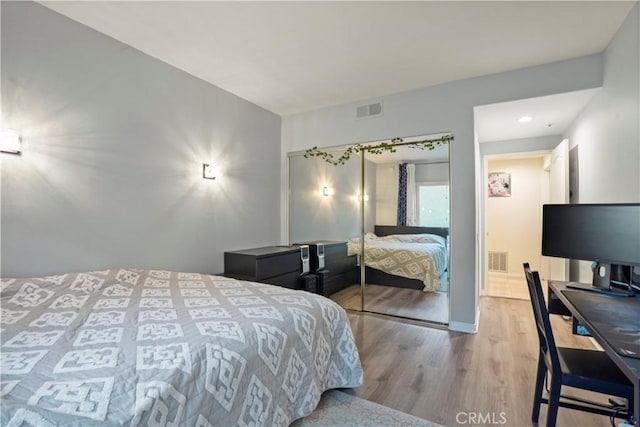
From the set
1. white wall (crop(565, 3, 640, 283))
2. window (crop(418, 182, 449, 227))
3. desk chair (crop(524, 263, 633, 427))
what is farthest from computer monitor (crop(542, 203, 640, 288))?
window (crop(418, 182, 449, 227))

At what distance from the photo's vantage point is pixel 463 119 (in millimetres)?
3258

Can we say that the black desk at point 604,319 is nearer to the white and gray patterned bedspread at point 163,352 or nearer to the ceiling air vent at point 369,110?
the white and gray patterned bedspread at point 163,352

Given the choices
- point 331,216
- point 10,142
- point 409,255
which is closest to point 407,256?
point 409,255

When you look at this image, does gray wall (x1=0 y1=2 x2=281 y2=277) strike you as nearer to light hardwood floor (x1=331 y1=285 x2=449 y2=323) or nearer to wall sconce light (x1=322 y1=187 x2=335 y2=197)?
wall sconce light (x1=322 y1=187 x2=335 y2=197)

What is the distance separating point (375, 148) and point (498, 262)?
3.65m

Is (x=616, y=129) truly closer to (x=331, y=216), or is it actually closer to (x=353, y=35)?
(x=353, y=35)

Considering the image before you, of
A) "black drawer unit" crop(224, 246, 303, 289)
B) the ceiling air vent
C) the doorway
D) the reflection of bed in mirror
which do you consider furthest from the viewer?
the doorway

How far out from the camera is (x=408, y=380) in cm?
224

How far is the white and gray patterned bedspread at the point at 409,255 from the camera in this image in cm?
358

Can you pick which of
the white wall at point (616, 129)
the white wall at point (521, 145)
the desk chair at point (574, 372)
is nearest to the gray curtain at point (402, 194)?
the white wall at point (521, 145)

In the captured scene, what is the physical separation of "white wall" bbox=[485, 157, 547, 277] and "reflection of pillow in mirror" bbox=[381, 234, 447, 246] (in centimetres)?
254

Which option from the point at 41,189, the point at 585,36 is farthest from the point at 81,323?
the point at 585,36

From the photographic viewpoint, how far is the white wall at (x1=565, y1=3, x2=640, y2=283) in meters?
2.03

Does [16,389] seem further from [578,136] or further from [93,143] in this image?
[578,136]
